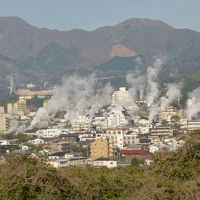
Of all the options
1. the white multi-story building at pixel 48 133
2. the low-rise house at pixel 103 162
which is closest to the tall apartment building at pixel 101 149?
the low-rise house at pixel 103 162

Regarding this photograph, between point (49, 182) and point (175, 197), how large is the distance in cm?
224

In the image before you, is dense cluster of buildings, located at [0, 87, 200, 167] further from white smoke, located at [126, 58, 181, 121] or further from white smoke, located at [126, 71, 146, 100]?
white smoke, located at [126, 71, 146, 100]

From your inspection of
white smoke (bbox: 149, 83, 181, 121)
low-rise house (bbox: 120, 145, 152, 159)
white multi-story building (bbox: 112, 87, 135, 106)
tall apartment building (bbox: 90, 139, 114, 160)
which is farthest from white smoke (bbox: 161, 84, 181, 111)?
tall apartment building (bbox: 90, 139, 114, 160)

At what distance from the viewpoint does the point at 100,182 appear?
11.9 m

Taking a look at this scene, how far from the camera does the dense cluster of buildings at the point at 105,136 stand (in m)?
28.5

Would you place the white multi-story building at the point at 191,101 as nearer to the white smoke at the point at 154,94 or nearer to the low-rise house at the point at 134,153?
the white smoke at the point at 154,94

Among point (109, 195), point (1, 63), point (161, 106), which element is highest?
point (1, 63)

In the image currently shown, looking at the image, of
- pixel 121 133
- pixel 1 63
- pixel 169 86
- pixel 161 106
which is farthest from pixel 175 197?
pixel 1 63

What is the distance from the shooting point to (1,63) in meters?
178

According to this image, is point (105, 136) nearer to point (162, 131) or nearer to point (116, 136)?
point (116, 136)

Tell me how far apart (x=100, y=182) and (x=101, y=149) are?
61.5 feet

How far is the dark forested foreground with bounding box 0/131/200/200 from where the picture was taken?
10789mm

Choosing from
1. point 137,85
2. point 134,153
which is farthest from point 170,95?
point 134,153

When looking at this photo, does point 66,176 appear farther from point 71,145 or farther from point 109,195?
point 71,145
